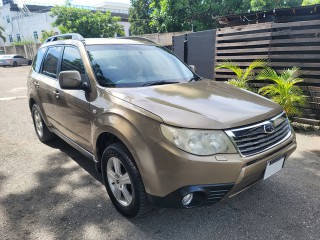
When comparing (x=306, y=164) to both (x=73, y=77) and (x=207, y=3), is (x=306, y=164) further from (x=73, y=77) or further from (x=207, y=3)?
(x=207, y=3)

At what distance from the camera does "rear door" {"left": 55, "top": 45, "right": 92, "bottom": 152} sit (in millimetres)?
2969

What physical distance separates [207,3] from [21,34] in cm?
3111

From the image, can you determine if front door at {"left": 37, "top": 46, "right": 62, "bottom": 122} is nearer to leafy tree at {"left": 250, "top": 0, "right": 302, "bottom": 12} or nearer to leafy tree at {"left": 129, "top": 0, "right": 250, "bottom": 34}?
leafy tree at {"left": 129, "top": 0, "right": 250, "bottom": 34}

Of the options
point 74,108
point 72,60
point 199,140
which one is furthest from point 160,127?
point 72,60

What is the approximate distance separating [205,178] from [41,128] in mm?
3589

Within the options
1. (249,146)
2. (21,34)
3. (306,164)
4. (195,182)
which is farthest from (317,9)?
(21,34)

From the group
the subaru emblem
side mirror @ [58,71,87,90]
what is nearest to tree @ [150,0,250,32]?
side mirror @ [58,71,87,90]

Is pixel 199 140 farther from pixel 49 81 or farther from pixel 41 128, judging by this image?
pixel 41 128

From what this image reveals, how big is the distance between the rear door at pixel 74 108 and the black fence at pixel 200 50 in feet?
18.3

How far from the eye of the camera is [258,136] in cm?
227

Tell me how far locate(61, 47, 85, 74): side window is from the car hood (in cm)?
77

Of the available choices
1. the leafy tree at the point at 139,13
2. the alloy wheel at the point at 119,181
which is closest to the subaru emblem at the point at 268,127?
the alloy wheel at the point at 119,181

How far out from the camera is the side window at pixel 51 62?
375 centimetres

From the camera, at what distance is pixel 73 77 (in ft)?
9.00
